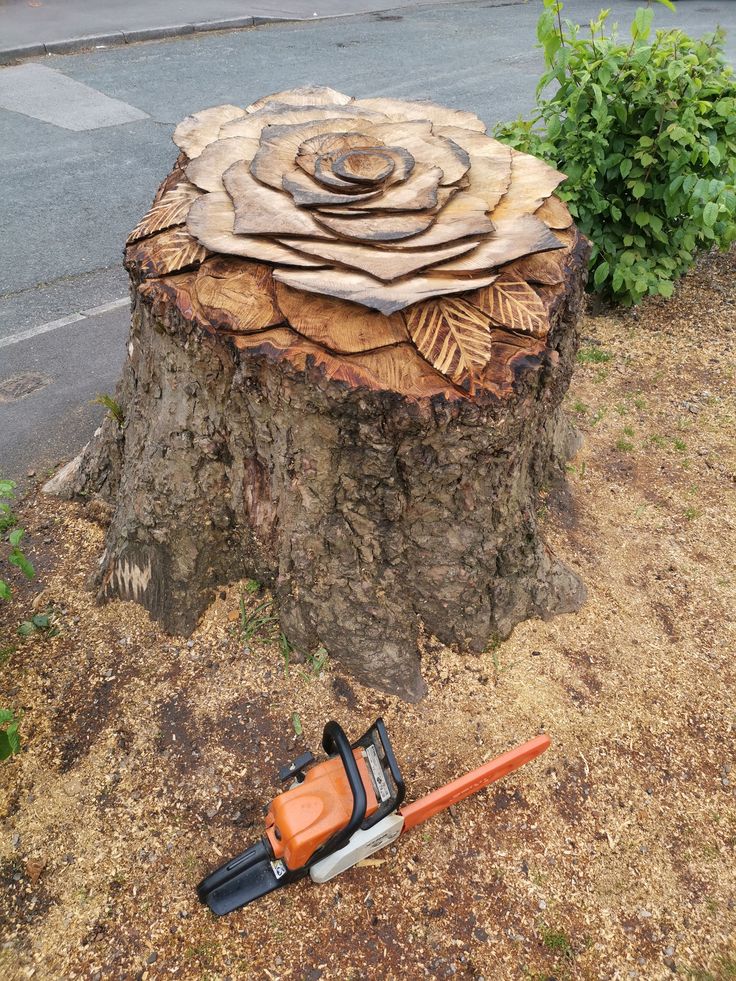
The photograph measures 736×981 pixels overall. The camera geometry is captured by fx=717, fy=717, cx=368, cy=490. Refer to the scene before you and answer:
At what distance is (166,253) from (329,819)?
162 cm

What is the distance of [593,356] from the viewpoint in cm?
412

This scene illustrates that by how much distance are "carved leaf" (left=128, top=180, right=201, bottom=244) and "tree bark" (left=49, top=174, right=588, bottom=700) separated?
0.43 feet

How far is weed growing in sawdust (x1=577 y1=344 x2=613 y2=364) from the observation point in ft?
13.5

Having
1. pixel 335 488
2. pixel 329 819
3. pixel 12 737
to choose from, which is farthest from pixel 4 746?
pixel 335 488

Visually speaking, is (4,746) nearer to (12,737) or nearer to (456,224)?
(12,737)

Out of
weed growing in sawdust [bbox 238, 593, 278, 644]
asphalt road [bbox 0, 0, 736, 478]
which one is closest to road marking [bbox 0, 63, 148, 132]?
asphalt road [bbox 0, 0, 736, 478]

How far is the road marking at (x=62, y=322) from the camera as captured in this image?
4.26 m

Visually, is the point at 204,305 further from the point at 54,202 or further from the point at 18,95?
the point at 18,95

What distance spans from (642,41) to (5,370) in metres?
3.82

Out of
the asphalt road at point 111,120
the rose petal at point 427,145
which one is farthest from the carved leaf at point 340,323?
the asphalt road at point 111,120

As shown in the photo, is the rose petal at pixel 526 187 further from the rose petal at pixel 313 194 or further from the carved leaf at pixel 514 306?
the rose petal at pixel 313 194

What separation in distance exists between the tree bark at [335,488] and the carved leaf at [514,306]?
4 centimetres

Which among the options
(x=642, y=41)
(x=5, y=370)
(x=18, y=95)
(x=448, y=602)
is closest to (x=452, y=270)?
(x=448, y=602)

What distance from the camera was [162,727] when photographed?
2295 mm
